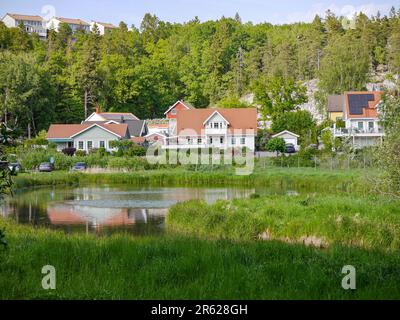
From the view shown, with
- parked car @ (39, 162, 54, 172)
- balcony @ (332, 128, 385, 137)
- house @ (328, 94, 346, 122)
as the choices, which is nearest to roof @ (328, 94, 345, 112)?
house @ (328, 94, 346, 122)

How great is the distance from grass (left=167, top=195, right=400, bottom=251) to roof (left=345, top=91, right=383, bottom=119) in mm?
44124

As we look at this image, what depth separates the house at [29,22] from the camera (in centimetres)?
13050

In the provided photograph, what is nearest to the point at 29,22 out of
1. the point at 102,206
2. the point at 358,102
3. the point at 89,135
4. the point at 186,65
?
the point at 186,65

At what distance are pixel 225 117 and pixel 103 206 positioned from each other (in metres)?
37.8

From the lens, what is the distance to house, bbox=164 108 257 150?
62.6 meters

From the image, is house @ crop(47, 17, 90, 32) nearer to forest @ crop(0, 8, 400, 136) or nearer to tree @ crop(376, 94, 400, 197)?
forest @ crop(0, 8, 400, 136)

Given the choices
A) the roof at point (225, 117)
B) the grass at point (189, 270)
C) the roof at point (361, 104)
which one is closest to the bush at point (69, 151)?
the roof at point (225, 117)

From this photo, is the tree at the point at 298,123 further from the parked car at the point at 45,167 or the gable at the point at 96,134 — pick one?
the parked car at the point at 45,167

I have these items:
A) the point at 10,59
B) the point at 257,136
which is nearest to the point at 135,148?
the point at 257,136

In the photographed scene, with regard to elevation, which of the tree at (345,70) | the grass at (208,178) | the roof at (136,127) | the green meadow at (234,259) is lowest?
the grass at (208,178)

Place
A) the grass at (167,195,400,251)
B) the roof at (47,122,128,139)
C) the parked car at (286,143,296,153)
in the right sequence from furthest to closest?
1. the roof at (47,122,128,139)
2. the parked car at (286,143,296,153)
3. the grass at (167,195,400,251)

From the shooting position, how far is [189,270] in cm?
1034

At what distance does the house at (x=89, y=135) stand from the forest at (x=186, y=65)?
496cm

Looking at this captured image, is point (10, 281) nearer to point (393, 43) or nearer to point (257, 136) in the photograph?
point (257, 136)
